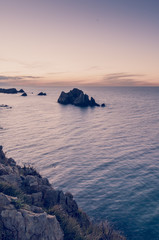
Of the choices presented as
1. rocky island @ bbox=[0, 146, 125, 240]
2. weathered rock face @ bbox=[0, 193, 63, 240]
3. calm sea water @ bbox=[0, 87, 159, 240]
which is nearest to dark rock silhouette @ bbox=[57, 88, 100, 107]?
calm sea water @ bbox=[0, 87, 159, 240]

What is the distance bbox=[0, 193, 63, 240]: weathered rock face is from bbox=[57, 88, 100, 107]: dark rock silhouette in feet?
321

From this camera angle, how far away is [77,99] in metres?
110

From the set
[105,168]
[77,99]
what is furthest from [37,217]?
[77,99]

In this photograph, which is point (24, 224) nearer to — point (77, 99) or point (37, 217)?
point (37, 217)

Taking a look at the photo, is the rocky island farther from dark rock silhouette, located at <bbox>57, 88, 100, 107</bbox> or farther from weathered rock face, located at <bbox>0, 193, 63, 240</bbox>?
dark rock silhouette, located at <bbox>57, 88, 100, 107</bbox>

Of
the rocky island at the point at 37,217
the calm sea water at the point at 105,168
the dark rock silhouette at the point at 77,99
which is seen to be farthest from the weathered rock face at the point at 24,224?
the dark rock silhouette at the point at 77,99

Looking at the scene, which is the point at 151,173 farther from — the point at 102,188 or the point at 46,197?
the point at 46,197

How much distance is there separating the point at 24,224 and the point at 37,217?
2.03ft

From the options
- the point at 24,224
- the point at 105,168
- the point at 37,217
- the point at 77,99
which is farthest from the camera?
the point at 77,99

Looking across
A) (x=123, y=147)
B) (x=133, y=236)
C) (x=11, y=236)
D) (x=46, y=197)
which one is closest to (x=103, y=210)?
(x=133, y=236)

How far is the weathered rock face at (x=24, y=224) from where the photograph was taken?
25.2 feet

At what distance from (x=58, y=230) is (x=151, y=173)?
17.3 metres

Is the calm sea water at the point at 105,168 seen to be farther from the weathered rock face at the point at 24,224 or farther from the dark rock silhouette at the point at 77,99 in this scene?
the dark rock silhouette at the point at 77,99

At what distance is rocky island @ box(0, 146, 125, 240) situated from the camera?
7777 mm
